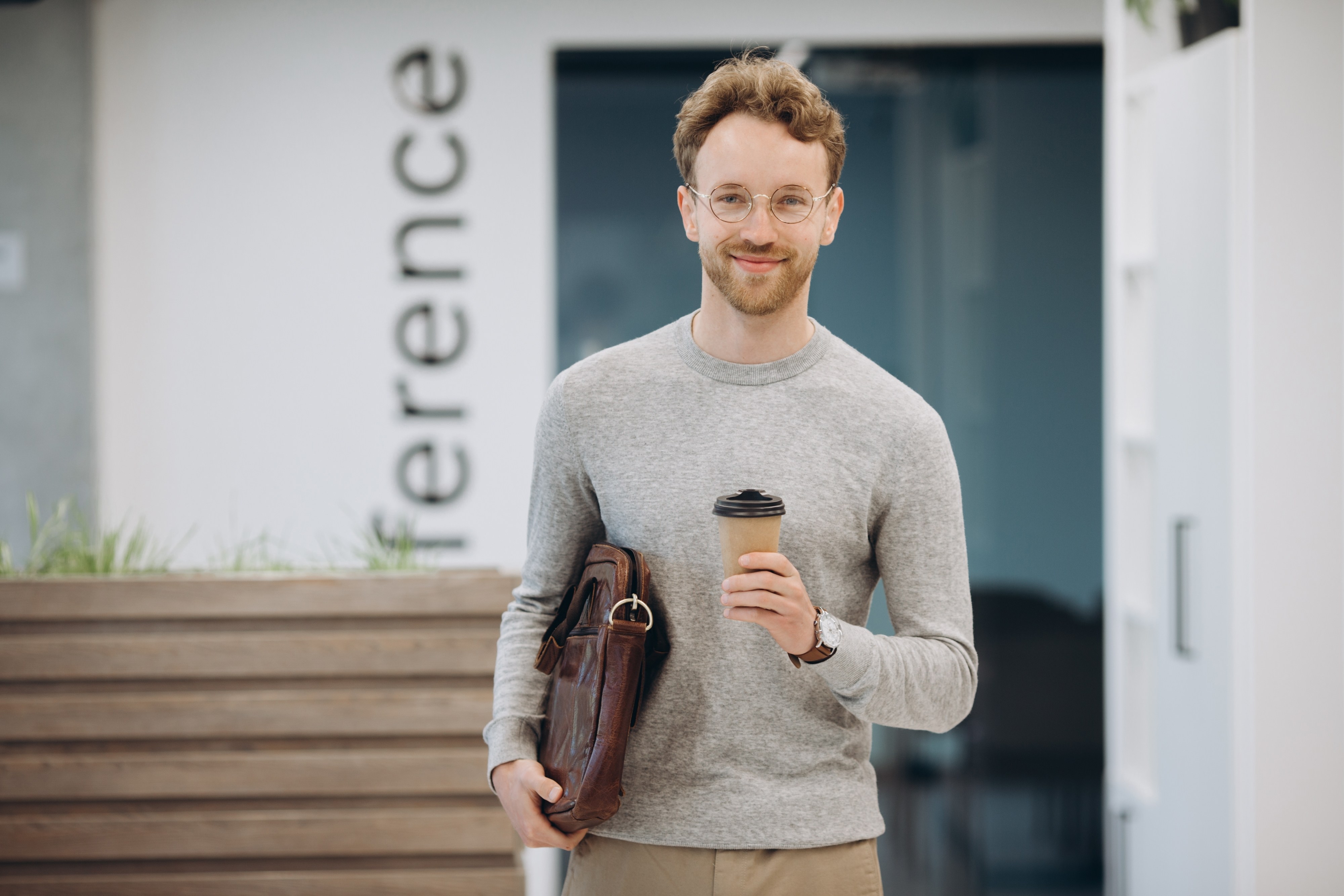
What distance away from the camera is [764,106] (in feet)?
3.74

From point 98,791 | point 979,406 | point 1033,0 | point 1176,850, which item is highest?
point 1033,0

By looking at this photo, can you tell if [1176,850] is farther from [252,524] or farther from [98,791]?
[252,524]

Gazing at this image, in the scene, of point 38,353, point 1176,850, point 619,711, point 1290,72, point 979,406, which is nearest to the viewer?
point 619,711

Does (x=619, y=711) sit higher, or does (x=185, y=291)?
(x=185, y=291)

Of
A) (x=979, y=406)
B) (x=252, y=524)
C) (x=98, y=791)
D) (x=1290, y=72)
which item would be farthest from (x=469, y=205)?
(x=1290, y=72)

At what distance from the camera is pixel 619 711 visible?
111 cm

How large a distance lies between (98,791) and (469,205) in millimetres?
2299

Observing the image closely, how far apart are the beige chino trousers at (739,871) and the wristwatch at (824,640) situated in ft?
0.84

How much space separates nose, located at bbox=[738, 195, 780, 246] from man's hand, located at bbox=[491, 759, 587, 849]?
0.65m

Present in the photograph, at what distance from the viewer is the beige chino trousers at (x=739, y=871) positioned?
1128 mm

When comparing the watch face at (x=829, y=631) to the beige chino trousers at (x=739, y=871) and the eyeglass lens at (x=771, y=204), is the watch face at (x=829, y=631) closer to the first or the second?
the beige chino trousers at (x=739, y=871)

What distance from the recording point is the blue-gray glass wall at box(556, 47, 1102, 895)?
377 cm

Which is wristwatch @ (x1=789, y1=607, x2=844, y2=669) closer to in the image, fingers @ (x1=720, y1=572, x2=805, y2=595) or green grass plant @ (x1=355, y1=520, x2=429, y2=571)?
fingers @ (x1=720, y1=572, x2=805, y2=595)

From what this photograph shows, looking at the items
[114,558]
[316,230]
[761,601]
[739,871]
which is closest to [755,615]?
[761,601]
